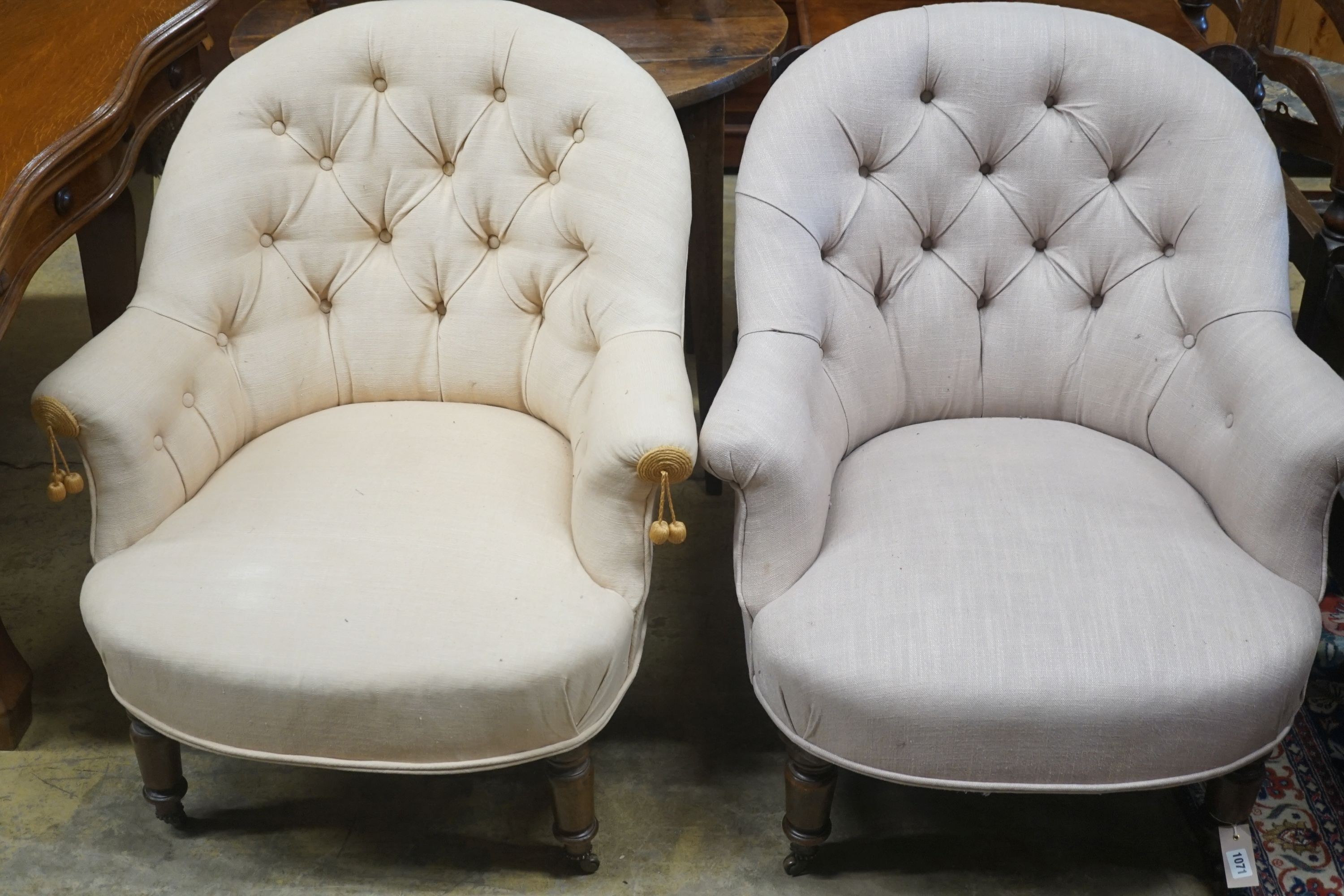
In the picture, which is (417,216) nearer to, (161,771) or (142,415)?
(142,415)

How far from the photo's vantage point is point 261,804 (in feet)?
5.39

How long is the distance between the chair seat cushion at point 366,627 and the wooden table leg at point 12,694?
1.33 ft

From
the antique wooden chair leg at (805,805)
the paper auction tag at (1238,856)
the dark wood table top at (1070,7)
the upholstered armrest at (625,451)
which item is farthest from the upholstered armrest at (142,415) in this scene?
the paper auction tag at (1238,856)

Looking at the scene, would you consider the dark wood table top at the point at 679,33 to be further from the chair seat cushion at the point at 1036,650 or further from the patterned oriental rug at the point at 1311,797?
the patterned oriental rug at the point at 1311,797

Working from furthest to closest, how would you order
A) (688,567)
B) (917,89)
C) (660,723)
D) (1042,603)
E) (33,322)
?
(33,322) < (688,567) < (660,723) < (917,89) < (1042,603)

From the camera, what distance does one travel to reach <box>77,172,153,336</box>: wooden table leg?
1.99 meters

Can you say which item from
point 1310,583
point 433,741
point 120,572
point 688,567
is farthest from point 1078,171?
point 120,572

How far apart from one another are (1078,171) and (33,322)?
2.36m

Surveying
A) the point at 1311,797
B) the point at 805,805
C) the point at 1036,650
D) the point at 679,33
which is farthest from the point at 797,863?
the point at 679,33

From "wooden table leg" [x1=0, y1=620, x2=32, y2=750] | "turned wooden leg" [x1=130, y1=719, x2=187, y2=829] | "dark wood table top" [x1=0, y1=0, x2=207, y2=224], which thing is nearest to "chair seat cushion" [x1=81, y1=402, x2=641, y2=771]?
"turned wooden leg" [x1=130, y1=719, x2=187, y2=829]

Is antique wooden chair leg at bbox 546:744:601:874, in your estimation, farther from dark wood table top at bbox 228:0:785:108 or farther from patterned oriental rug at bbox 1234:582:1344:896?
dark wood table top at bbox 228:0:785:108

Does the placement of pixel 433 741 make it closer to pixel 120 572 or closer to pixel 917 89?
pixel 120 572

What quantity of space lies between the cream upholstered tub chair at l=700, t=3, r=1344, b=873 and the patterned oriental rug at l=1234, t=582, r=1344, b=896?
154mm

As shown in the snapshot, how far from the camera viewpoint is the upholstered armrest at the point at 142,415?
1.43 meters
